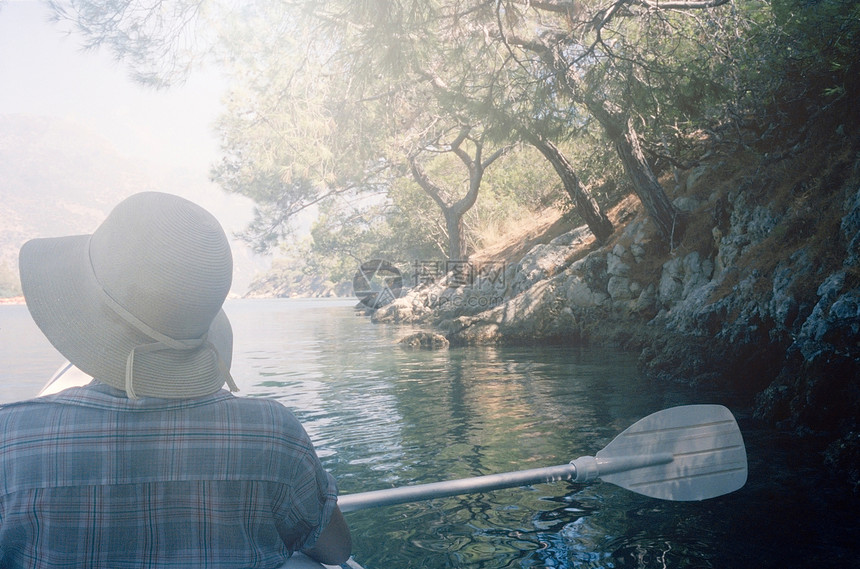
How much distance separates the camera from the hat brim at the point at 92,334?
1.38m

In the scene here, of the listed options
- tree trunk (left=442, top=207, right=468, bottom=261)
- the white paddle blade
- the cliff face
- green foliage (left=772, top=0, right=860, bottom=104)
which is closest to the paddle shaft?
the white paddle blade

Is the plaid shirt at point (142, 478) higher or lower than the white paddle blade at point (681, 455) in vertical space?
higher

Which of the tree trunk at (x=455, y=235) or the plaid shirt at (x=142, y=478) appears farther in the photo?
the tree trunk at (x=455, y=235)

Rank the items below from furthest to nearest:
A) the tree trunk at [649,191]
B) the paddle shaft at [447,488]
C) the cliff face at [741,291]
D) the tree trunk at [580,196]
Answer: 1. the tree trunk at [580,196]
2. the tree trunk at [649,191]
3. the cliff face at [741,291]
4. the paddle shaft at [447,488]

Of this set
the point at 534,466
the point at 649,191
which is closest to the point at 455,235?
the point at 649,191

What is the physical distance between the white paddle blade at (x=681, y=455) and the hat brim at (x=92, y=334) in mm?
2031

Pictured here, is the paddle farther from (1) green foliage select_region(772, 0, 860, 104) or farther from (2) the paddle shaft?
(1) green foliage select_region(772, 0, 860, 104)

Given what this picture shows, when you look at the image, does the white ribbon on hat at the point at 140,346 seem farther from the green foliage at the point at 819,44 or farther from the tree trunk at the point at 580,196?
the tree trunk at the point at 580,196

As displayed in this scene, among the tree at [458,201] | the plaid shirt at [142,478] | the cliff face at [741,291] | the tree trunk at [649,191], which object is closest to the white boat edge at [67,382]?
the plaid shirt at [142,478]

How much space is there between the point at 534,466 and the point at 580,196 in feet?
26.8

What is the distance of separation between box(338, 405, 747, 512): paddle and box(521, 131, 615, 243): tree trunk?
8315 millimetres

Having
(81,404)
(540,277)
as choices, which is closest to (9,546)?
(81,404)

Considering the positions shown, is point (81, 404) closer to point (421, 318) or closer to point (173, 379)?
point (173, 379)

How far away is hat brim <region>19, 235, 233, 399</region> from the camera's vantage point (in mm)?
1382
